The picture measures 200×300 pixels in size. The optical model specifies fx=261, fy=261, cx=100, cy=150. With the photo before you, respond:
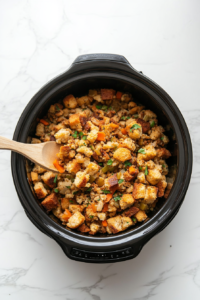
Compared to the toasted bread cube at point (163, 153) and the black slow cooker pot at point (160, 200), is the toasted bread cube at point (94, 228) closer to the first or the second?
the black slow cooker pot at point (160, 200)

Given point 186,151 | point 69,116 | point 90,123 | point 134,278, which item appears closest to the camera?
point 186,151

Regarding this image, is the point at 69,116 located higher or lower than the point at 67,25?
lower

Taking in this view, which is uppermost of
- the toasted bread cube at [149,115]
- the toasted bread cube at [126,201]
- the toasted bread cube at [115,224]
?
the toasted bread cube at [149,115]

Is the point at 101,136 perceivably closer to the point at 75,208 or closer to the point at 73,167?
the point at 73,167

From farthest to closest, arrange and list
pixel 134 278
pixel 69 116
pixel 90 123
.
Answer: pixel 134 278 → pixel 69 116 → pixel 90 123

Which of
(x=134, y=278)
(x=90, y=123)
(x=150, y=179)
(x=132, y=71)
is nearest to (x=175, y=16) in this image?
(x=132, y=71)

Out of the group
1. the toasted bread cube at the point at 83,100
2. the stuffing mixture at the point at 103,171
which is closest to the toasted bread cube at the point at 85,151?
the stuffing mixture at the point at 103,171

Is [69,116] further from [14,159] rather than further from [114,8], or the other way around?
[114,8]

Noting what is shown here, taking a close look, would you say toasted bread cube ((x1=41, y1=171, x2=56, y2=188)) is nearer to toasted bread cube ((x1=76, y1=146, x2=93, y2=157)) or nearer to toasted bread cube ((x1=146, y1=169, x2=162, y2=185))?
toasted bread cube ((x1=76, y1=146, x2=93, y2=157))
